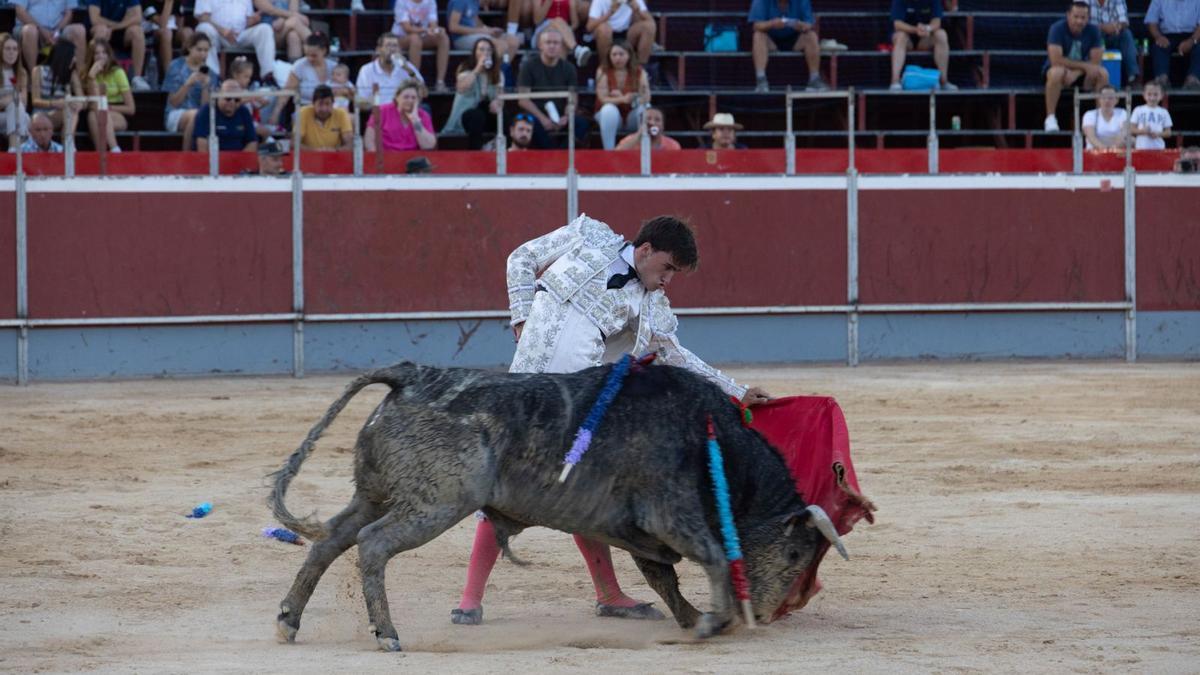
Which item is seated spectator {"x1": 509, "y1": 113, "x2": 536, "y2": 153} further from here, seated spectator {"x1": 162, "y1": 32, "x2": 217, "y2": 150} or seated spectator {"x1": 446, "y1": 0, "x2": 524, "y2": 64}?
seated spectator {"x1": 162, "y1": 32, "x2": 217, "y2": 150}

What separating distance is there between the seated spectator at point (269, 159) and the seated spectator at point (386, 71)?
1.14 metres

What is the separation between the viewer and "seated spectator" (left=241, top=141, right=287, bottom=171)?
1198 centimetres

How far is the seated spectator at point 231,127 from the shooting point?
1223 centimetres

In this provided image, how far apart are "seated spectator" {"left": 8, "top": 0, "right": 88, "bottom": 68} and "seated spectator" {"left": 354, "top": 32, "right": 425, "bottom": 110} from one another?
6.84 ft

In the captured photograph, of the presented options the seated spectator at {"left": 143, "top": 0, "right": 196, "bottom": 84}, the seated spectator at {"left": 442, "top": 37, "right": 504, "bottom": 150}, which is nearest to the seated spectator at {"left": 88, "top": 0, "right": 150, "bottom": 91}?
the seated spectator at {"left": 143, "top": 0, "right": 196, "bottom": 84}

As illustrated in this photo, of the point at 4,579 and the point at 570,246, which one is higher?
the point at 570,246

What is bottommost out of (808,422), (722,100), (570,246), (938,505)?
(938,505)

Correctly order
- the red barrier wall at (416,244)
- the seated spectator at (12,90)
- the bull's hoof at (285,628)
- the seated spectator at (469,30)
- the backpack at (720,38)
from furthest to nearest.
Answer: the backpack at (720,38) < the seated spectator at (469,30) < the red barrier wall at (416,244) < the seated spectator at (12,90) < the bull's hoof at (285,628)

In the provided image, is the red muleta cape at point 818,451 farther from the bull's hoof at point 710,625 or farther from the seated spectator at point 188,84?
the seated spectator at point 188,84

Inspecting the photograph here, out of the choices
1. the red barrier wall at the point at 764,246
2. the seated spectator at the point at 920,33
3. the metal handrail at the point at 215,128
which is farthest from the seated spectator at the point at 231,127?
the seated spectator at the point at 920,33

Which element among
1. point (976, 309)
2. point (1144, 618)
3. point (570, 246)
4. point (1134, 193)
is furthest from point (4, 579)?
point (1134, 193)

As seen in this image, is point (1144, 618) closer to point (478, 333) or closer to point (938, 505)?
point (938, 505)

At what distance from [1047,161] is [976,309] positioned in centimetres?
136

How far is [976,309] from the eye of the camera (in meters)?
12.9
